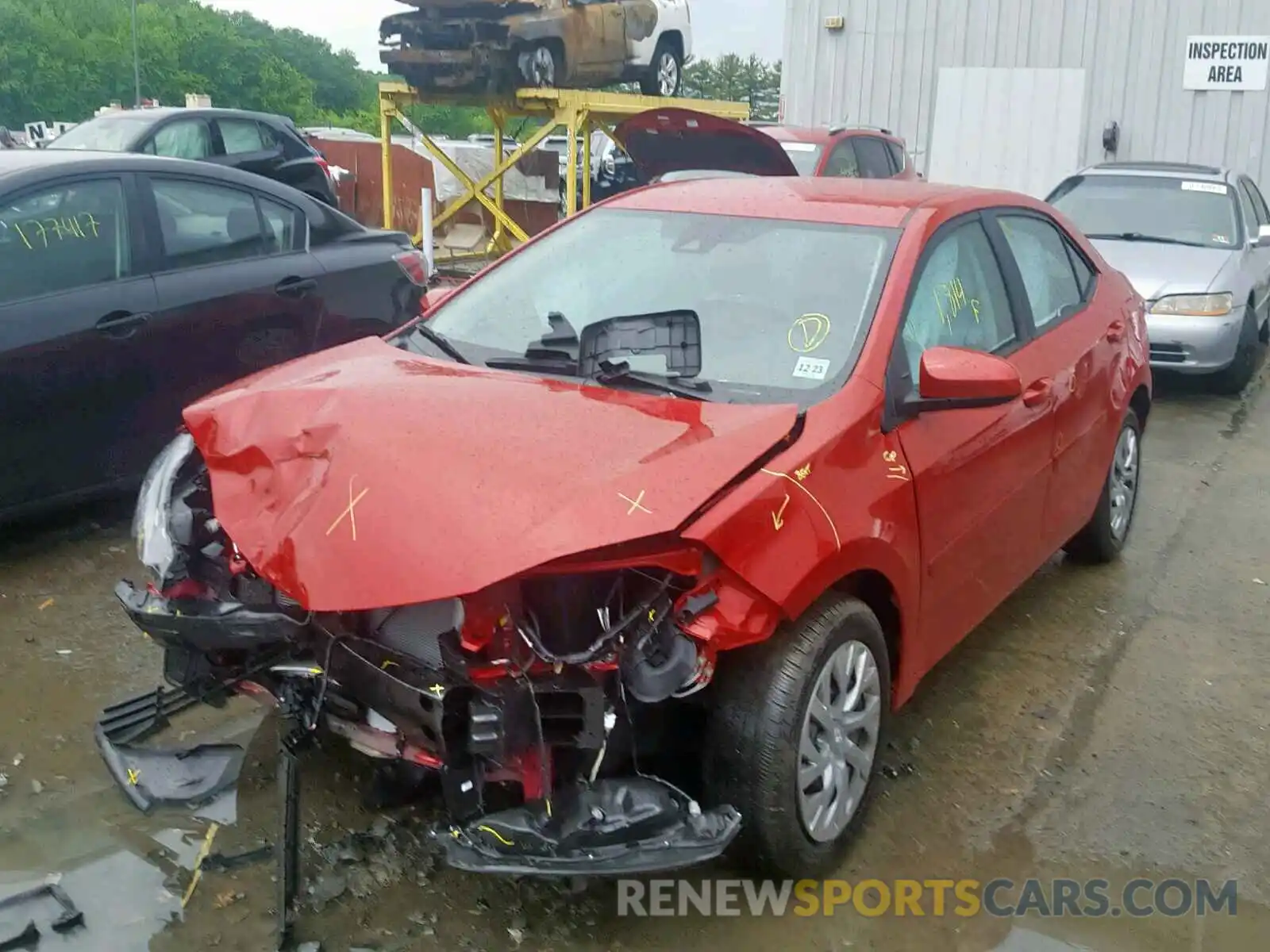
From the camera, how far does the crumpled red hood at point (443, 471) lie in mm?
2598

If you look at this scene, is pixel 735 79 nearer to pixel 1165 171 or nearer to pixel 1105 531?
pixel 1165 171

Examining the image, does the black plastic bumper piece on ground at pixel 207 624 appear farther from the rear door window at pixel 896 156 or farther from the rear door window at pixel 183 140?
the rear door window at pixel 896 156

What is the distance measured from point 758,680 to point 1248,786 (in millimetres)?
1782

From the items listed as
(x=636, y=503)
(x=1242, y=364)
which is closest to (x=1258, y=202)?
(x=1242, y=364)

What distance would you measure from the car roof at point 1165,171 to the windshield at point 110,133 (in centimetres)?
837

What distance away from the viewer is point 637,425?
303 centimetres

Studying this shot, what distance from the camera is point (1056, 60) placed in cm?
1598

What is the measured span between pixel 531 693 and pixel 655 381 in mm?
1028

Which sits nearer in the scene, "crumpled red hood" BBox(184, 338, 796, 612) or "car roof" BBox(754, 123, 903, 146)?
"crumpled red hood" BBox(184, 338, 796, 612)

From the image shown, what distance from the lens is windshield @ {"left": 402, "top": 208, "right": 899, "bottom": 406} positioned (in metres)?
3.39

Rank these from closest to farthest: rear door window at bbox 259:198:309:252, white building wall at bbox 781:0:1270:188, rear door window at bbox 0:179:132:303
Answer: rear door window at bbox 0:179:132:303, rear door window at bbox 259:198:309:252, white building wall at bbox 781:0:1270:188

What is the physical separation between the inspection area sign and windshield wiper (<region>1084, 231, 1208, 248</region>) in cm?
752

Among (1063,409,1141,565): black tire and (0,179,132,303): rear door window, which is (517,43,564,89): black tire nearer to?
Answer: (0,179,132,303): rear door window

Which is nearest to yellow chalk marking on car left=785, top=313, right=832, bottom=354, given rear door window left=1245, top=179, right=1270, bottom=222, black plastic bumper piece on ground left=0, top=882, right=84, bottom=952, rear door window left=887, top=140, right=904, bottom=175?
black plastic bumper piece on ground left=0, top=882, right=84, bottom=952
